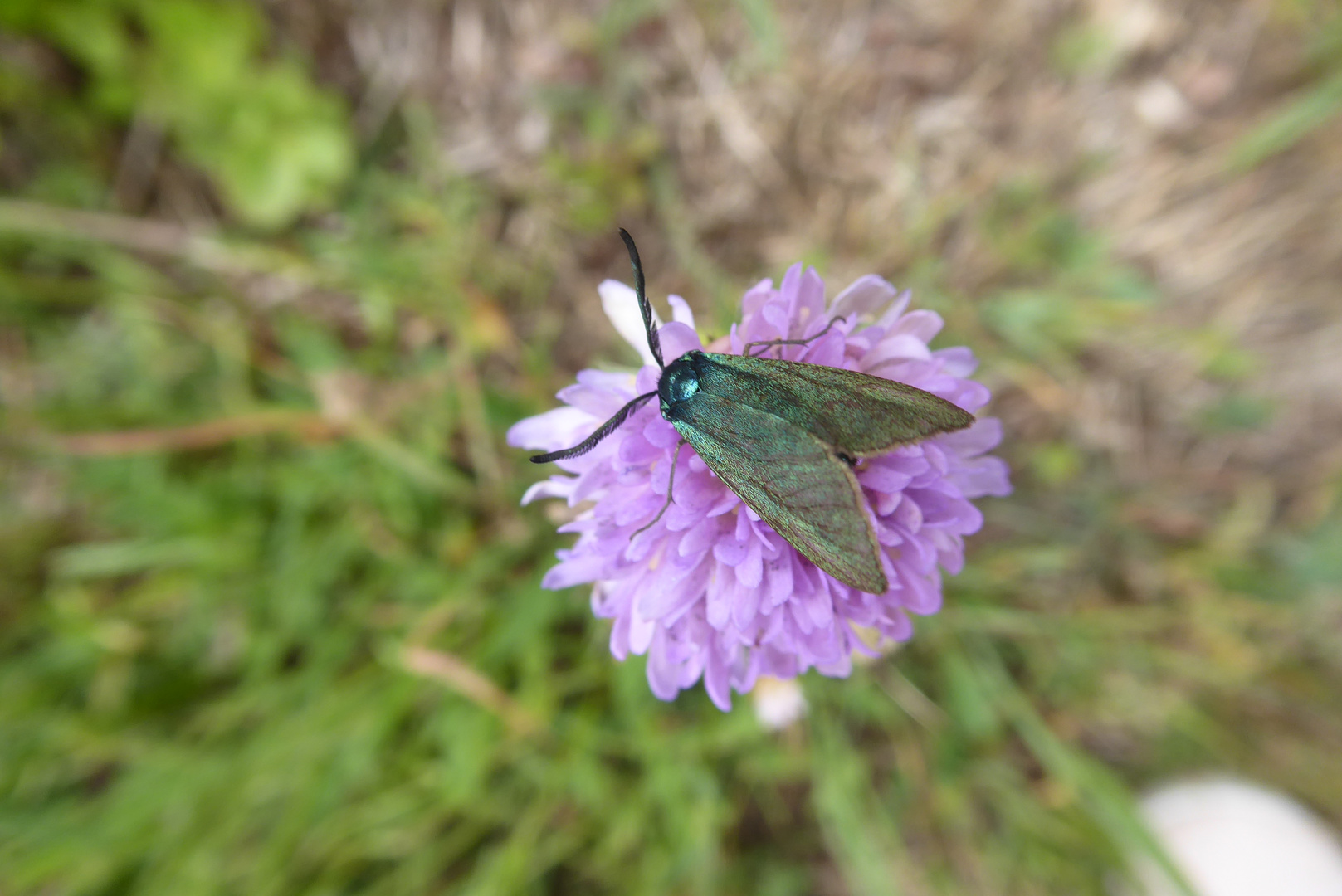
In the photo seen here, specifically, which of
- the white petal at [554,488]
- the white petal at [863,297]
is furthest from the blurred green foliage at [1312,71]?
the white petal at [554,488]

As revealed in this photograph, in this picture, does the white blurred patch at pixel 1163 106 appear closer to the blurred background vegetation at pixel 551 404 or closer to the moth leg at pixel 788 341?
the blurred background vegetation at pixel 551 404

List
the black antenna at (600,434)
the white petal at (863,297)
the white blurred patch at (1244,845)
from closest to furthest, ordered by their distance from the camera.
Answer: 1. the black antenna at (600,434)
2. the white petal at (863,297)
3. the white blurred patch at (1244,845)

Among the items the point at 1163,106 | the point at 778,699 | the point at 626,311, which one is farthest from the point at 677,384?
the point at 1163,106

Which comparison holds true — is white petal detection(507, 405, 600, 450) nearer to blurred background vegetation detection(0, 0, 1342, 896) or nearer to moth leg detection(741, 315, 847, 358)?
moth leg detection(741, 315, 847, 358)

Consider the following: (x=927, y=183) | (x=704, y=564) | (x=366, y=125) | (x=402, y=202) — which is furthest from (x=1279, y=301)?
(x=366, y=125)

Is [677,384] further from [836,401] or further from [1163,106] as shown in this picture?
[1163,106]

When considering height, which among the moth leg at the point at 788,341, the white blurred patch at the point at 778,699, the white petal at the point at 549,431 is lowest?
the white blurred patch at the point at 778,699
